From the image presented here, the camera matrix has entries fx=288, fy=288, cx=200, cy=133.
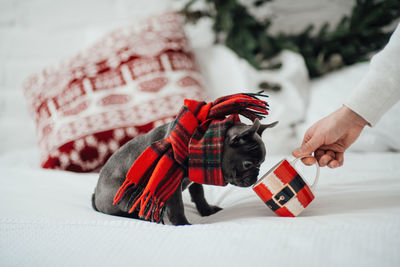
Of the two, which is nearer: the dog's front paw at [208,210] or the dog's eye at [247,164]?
the dog's eye at [247,164]

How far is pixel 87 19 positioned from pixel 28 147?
2.60ft

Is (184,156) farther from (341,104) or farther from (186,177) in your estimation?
(341,104)

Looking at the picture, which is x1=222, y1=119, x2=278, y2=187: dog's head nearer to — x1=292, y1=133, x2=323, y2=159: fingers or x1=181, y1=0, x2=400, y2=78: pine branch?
x1=292, y1=133, x2=323, y2=159: fingers

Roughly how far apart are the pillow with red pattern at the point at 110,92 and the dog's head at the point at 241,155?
55 cm

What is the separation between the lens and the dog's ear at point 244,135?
0.56 m

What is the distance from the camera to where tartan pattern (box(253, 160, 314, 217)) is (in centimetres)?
59

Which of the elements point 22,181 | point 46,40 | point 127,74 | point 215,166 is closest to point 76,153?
point 22,181

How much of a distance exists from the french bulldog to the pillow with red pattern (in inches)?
15.6

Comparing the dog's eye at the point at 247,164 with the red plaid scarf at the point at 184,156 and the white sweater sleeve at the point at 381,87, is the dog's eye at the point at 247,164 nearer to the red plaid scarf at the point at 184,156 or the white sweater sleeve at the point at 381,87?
the red plaid scarf at the point at 184,156

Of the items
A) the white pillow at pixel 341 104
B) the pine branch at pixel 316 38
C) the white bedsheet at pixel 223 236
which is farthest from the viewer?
the pine branch at pixel 316 38

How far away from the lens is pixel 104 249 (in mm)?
459

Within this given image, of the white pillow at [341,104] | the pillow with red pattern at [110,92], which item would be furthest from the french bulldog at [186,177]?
the white pillow at [341,104]

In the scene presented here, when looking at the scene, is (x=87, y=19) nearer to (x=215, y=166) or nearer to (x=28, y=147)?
(x=28, y=147)

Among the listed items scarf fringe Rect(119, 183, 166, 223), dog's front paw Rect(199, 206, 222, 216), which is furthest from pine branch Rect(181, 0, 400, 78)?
scarf fringe Rect(119, 183, 166, 223)
